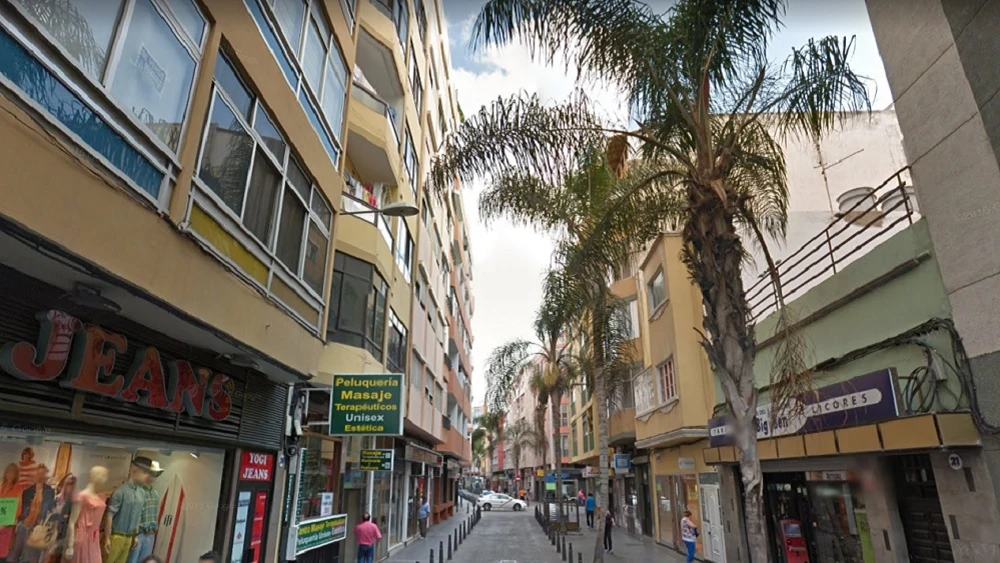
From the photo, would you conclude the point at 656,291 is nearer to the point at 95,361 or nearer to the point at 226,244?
the point at 226,244

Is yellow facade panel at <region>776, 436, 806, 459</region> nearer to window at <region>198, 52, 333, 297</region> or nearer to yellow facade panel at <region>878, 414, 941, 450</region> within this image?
yellow facade panel at <region>878, 414, 941, 450</region>

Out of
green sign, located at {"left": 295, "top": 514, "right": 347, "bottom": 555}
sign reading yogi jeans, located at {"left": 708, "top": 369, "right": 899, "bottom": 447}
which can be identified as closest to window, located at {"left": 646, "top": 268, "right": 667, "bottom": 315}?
sign reading yogi jeans, located at {"left": 708, "top": 369, "right": 899, "bottom": 447}

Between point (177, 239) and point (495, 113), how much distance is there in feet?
18.5

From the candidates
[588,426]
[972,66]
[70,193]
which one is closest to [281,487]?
[70,193]

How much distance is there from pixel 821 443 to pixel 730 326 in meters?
4.64

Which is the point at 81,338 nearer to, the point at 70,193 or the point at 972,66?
the point at 70,193

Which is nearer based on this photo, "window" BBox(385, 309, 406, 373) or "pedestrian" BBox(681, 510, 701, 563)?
"pedestrian" BBox(681, 510, 701, 563)

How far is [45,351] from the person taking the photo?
420cm

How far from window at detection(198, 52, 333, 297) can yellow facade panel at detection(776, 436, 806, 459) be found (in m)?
9.24

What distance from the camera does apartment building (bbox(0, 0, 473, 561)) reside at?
12.8ft

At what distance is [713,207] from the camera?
679 cm

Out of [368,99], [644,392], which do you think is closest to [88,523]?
[368,99]

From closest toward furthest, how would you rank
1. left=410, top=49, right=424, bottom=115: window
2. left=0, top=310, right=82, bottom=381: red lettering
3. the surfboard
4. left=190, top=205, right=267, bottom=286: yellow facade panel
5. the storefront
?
left=0, top=310, right=82, bottom=381: red lettering, the storefront, left=190, top=205, right=267, bottom=286: yellow facade panel, the surfboard, left=410, top=49, right=424, bottom=115: window

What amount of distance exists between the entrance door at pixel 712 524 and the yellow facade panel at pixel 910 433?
8682 millimetres
